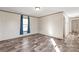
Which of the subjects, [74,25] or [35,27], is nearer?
[35,27]

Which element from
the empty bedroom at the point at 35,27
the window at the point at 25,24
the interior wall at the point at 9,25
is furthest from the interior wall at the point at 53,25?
the interior wall at the point at 9,25

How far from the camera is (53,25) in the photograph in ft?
22.7

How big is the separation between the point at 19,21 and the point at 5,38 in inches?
78.4

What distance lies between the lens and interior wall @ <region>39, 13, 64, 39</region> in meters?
5.98

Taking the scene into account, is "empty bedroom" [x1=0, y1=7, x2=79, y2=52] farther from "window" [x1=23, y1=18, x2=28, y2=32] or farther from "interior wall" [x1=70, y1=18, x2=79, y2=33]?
"interior wall" [x1=70, y1=18, x2=79, y2=33]

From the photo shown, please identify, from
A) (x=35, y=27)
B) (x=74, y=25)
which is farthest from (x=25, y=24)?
(x=74, y=25)

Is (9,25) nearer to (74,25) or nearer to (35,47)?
(35,47)

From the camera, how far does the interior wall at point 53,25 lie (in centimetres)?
598

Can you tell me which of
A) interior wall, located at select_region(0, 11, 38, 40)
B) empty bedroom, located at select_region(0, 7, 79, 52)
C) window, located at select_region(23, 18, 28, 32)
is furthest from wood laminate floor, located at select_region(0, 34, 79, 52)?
window, located at select_region(23, 18, 28, 32)

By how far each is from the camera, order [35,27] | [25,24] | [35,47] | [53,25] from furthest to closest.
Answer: [35,27] → [25,24] → [53,25] → [35,47]

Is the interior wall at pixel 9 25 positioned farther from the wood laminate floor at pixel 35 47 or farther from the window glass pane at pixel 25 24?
the wood laminate floor at pixel 35 47
